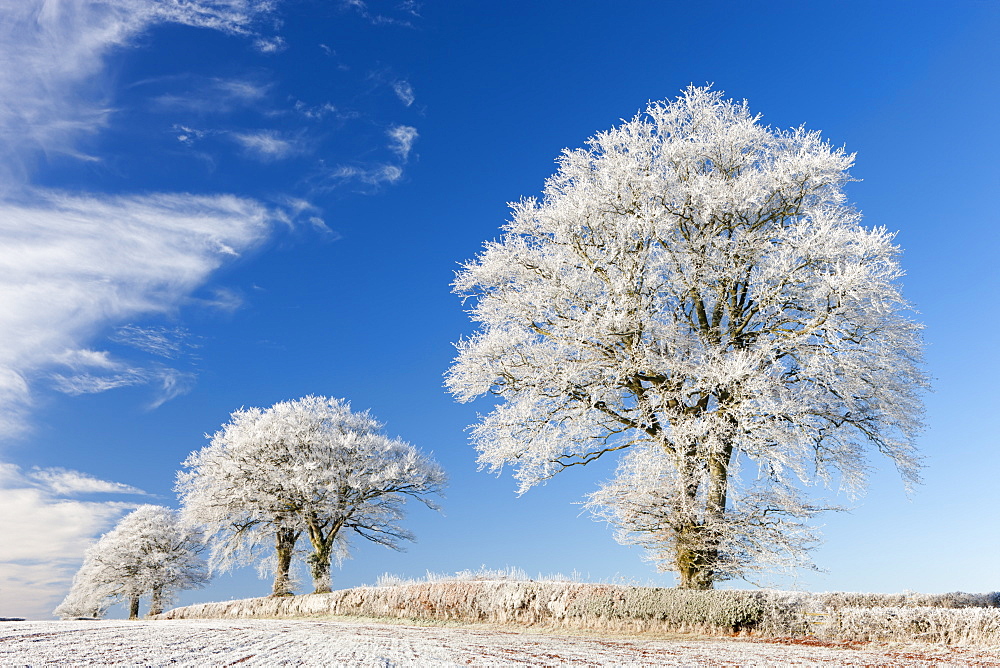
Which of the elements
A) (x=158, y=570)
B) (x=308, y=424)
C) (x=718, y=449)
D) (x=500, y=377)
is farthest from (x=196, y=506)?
(x=718, y=449)

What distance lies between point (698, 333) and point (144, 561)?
95.8ft

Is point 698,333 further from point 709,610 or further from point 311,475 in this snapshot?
point 311,475

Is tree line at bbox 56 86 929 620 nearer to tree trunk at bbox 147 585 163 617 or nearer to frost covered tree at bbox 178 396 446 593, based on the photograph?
frost covered tree at bbox 178 396 446 593

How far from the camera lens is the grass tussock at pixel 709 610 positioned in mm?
9484

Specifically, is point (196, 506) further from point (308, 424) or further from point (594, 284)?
point (594, 284)

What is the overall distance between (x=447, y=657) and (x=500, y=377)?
27.7 feet

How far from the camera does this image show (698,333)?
13.9m

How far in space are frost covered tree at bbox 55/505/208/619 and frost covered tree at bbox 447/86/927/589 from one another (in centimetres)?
2419

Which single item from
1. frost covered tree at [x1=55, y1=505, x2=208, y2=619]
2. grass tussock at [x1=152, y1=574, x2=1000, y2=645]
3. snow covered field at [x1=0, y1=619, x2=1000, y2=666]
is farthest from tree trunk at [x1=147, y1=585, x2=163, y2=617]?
snow covered field at [x1=0, y1=619, x2=1000, y2=666]

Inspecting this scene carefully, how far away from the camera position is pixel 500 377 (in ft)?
47.0

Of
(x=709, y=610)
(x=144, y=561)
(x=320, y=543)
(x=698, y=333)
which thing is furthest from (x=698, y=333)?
(x=144, y=561)

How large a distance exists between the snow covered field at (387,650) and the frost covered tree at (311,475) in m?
15.0

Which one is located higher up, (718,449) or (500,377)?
(500,377)

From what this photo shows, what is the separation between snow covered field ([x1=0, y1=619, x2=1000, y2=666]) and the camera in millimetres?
5652
